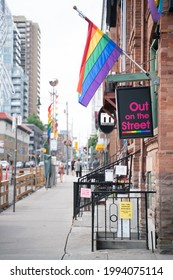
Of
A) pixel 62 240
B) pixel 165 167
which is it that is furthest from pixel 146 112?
pixel 62 240

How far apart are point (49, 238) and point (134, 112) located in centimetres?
332

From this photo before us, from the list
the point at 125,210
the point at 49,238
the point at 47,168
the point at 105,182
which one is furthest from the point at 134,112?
the point at 47,168

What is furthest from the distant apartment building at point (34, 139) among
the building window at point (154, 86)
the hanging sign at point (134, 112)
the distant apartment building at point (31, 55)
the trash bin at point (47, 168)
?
the hanging sign at point (134, 112)

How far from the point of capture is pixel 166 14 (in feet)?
25.3

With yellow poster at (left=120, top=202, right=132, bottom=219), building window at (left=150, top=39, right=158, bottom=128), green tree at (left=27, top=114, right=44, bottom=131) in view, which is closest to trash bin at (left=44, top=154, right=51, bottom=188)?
building window at (left=150, top=39, right=158, bottom=128)

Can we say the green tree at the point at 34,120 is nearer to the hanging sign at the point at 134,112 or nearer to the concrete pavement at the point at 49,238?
the concrete pavement at the point at 49,238

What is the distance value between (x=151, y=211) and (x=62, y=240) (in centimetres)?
194

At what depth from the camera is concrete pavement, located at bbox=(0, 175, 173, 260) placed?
7.50 meters

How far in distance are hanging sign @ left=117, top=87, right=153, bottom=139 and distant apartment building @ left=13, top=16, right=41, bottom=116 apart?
182 meters

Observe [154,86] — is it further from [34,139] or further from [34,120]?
[34,120]

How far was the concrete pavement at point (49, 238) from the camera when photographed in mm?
7503

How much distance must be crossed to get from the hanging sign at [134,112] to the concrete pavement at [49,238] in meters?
2.18

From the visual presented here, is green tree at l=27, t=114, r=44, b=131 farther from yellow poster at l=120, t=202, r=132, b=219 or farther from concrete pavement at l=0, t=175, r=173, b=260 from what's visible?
yellow poster at l=120, t=202, r=132, b=219
